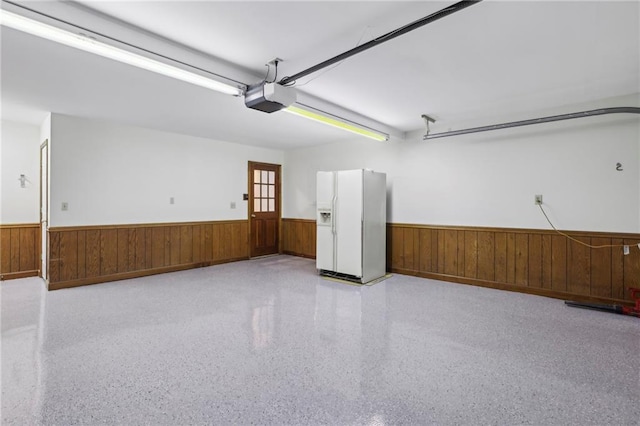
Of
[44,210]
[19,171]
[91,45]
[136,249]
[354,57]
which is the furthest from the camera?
[136,249]

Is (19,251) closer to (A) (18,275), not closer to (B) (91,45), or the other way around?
(A) (18,275)

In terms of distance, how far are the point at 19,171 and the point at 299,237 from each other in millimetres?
5103

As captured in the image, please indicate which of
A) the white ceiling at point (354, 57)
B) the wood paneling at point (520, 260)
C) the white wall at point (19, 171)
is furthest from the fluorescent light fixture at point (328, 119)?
the white wall at point (19, 171)

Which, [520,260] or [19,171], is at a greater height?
[19,171]

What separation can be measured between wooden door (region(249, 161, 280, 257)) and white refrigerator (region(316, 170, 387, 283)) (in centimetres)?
218

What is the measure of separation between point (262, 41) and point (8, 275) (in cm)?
567

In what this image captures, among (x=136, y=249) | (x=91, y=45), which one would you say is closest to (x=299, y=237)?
(x=136, y=249)

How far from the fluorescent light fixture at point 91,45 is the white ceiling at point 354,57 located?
101mm

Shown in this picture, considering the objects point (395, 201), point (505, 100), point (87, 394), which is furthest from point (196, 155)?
point (505, 100)

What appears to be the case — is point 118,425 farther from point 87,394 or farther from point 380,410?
point 380,410

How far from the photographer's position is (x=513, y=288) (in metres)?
4.39

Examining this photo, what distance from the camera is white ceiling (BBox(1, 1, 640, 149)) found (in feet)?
6.99

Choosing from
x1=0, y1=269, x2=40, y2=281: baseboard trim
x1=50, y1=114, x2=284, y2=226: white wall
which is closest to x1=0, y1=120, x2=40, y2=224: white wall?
x1=0, y1=269, x2=40, y2=281: baseboard trim

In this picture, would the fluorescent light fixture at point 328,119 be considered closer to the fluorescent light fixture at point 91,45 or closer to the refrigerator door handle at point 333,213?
the fluorescent light fixture at point 91,45
